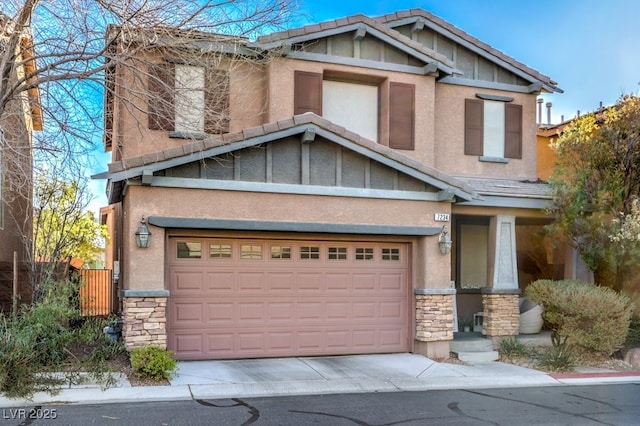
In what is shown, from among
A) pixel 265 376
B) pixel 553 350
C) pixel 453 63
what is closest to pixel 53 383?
pixel 265 376

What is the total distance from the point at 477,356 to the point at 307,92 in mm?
6789

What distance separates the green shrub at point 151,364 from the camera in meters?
9.65

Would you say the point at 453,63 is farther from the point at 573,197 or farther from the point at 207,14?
the point at 207,14

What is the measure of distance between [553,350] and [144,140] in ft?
30.9

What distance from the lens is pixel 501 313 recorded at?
13.7 m

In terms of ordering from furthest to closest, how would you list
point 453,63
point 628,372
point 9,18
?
1. point 453,63
2. point 628,372
3. point 9,18

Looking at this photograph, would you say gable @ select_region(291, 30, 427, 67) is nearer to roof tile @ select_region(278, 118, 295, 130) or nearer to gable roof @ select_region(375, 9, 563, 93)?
gable roof @ select_region(375, 9, 563, 93)

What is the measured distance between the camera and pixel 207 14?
428 inches

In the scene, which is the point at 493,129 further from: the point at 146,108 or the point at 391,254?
the point at 146,108

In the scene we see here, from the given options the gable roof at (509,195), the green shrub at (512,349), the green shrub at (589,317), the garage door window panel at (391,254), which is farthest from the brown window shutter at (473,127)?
the green shrub at (512,349)

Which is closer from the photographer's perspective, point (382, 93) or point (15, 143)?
point (15, 143)

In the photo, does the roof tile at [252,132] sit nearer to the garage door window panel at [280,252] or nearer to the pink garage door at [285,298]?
the pink garage door at [285,298]

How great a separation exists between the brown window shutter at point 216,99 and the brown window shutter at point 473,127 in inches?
243

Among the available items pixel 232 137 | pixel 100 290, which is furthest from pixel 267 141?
pixel 100 290
